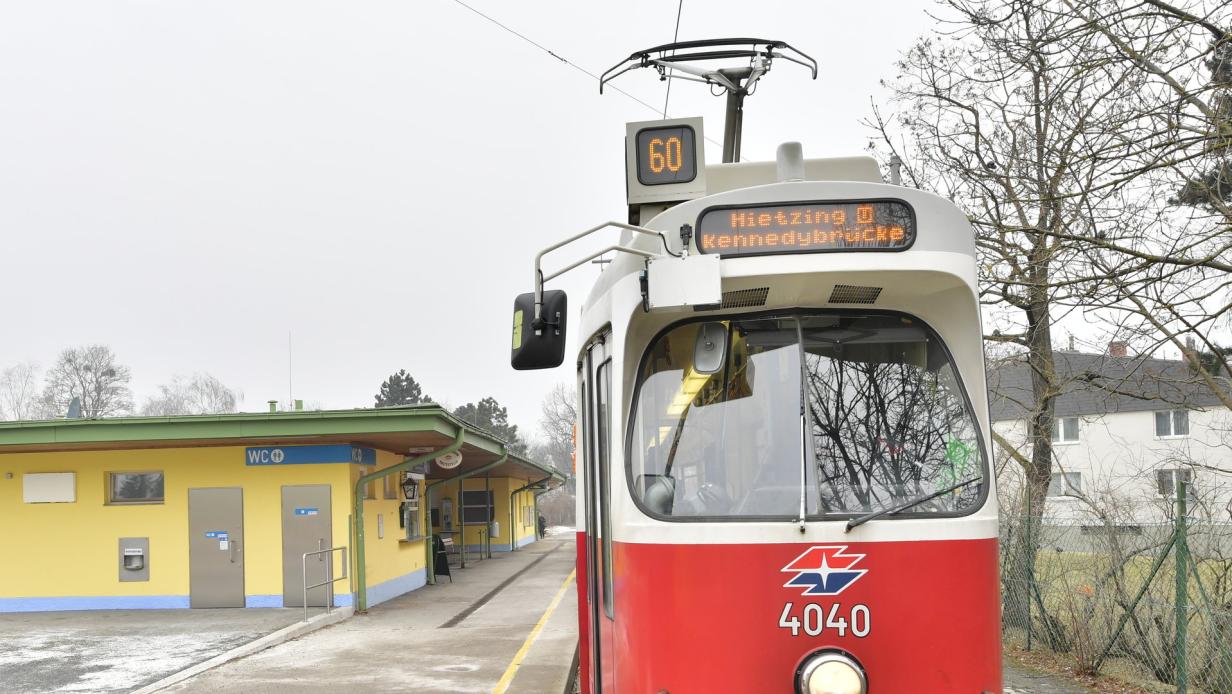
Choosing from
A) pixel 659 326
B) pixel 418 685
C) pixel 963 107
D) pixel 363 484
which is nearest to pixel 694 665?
pixel 659 326

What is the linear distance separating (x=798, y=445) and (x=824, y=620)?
712mm

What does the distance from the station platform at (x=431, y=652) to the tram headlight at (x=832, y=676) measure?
21.2 ft

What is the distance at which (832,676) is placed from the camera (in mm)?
4242

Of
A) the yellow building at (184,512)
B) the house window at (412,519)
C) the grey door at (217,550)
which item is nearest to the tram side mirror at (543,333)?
the yellow building at (184,512)

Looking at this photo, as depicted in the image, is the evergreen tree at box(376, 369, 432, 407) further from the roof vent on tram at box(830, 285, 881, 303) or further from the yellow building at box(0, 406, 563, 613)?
the roof vent on tram at box(830, 285, 881, 303)

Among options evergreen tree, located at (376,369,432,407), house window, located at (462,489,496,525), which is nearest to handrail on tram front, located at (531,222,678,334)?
house window, located at (462,489,496,525)

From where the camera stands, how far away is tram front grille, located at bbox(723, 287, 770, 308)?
483 centimetres

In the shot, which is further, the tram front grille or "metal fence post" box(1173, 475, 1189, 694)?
"metal fence post" box(1173, 475, 1189, 694)

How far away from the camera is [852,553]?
442 centimetres

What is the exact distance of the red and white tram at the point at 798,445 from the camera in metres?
4.41

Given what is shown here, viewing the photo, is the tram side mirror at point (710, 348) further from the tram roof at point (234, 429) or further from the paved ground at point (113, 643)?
the tram roof at point (234, 429)

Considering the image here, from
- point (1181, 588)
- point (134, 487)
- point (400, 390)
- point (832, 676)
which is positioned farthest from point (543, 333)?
point (400, 390)

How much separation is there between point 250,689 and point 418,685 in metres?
1.63

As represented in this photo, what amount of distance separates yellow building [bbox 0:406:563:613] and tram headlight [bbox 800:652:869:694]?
539 inches
